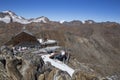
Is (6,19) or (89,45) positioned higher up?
(6,19)

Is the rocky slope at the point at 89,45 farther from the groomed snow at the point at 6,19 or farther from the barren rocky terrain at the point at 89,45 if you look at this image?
the groomed snow at the point at 6,19

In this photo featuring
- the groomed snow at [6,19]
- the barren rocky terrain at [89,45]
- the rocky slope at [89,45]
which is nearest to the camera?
the barren rocky terrain at [89,45]

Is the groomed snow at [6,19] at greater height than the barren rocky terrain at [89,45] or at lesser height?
greater

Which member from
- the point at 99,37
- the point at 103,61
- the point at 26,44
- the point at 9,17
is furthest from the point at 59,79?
the point at 9,17

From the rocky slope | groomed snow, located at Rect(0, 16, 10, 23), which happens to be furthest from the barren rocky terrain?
groomed snow, located at Rect(0, 16, 10, 23)

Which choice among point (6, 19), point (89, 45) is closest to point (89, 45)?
point (89, 45)

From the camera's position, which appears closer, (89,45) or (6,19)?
(89,45)

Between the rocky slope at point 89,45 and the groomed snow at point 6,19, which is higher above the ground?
the groomed snow at point 6,19

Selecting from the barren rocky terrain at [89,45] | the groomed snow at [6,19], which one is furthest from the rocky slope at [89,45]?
the groomed snow at [6,19]

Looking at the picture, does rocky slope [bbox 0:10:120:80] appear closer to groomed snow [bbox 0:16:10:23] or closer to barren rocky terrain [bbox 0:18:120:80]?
barren rocky terrain [bbox 0:18:120:80]

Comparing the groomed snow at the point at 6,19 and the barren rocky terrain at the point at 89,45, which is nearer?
the barren rocky terrain at the point at 89,45

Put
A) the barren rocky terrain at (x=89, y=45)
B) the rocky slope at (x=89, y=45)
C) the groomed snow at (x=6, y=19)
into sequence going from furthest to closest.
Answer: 1. the groomed snow at (x=6, y=19)
2. the rocky slope at (x=89, y=45)
3. the barren rocky terrain at (x=89, y=45)

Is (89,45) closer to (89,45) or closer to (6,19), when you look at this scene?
(89,45)
